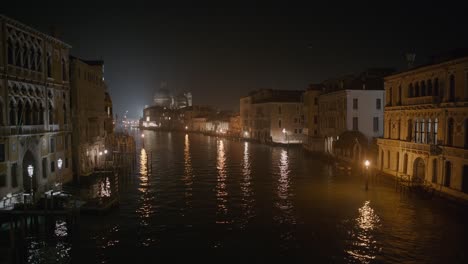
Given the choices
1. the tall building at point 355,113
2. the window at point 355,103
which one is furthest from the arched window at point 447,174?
the window at point 355,103

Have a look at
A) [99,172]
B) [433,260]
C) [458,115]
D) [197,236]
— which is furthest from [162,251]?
[99,172]

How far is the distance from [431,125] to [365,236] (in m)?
13.5

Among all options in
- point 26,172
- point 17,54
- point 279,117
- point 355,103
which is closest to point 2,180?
point 26,172

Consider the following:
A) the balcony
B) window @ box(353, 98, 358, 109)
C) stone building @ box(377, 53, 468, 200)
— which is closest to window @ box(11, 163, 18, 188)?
stone building @ box(377, 53, 468, 200)

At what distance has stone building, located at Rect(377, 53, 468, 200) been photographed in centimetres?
2856

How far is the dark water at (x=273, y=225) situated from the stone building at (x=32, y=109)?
6177 millimetres

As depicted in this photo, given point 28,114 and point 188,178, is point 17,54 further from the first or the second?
point 188,178

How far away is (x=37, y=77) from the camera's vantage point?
3186 centimetres

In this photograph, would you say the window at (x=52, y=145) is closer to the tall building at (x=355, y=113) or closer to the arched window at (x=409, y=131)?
the arched window at (x=409, y=131)

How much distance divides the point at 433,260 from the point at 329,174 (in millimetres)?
26314

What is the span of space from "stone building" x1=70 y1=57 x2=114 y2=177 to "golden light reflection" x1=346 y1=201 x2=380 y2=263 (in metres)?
27.0

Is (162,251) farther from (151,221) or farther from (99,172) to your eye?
(99,172)

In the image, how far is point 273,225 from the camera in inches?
1041

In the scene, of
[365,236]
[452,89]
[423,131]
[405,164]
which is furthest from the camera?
[405,164]
